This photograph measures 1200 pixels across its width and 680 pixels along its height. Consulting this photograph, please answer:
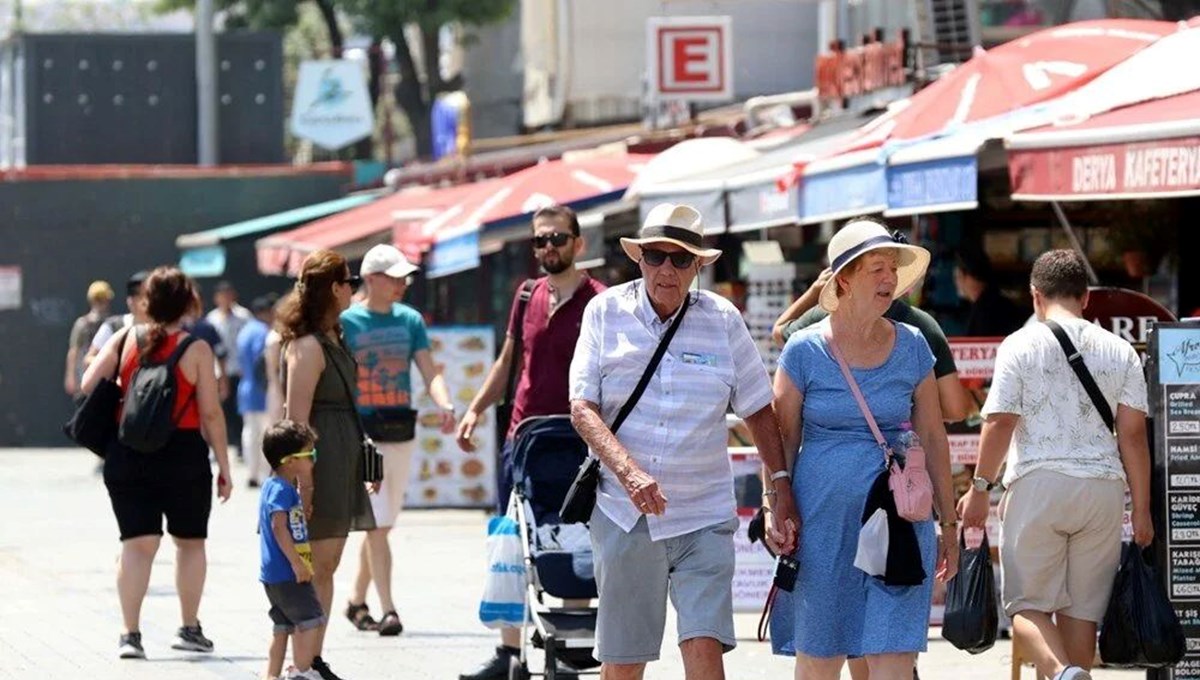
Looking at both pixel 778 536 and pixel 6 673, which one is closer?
pixel 778 536

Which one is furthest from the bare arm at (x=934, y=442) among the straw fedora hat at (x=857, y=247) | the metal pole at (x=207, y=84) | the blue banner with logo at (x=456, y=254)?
the metal pole at (x=207, y=84)

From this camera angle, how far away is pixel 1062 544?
8727 mm

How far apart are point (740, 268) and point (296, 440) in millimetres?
11658

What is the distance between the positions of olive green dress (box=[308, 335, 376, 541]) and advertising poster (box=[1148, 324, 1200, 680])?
332cm

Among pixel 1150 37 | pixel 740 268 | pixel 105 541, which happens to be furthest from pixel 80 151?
pixel 1150 37

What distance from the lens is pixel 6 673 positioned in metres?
10.4

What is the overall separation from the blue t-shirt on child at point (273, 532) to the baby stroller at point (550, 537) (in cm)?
86

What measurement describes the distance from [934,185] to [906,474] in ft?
15.0

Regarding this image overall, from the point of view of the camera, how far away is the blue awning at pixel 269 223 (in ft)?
96.3

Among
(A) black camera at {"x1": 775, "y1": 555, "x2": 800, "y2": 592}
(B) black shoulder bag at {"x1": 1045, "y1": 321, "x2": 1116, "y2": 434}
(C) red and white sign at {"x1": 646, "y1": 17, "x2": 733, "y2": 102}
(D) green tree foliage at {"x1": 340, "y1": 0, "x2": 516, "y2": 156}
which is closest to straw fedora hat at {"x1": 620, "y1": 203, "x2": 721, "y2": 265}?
(A) black camera at {"x1": 775, "y1": 555, "x2": 800, "y2": 592}

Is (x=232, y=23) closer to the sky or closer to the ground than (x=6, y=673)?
closer to the sky

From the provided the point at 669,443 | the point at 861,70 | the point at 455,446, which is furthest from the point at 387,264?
the point at 861,70

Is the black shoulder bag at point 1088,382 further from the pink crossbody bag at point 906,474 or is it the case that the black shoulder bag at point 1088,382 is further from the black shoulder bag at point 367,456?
the black shoulder bag at point 367,456

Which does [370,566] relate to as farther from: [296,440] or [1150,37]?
[1150,37]
